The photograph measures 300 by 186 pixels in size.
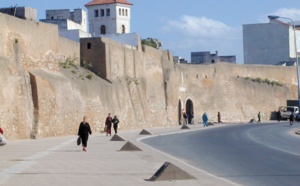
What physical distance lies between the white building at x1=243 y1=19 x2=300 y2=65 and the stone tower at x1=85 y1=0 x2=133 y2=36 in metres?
18.1

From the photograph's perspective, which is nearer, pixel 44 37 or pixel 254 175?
pixel 254 175

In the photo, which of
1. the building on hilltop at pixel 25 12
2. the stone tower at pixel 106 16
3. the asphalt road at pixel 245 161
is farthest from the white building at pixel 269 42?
the asphalt road at pixel 245 161

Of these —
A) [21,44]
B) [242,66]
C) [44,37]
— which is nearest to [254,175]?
[21,44]

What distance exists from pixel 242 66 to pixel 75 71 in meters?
36.7

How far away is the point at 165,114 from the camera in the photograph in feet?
217

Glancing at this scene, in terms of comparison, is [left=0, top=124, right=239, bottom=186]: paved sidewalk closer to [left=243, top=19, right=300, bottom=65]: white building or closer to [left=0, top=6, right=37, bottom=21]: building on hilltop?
[left=0, top=6, right=37, bottom=21]: building on hilltop

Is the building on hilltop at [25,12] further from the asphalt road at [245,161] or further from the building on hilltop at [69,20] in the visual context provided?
the building on hilltop at [69,20]

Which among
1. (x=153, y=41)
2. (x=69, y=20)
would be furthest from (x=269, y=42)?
(x=69, y=20)

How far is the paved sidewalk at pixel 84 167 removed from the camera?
16609mm

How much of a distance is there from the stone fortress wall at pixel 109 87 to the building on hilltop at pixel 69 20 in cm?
614

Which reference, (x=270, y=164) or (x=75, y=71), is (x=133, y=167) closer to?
(x=270, y=164)

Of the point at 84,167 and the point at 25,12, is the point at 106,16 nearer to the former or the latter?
the point at 25,12

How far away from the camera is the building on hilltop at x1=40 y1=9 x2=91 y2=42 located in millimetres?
65000

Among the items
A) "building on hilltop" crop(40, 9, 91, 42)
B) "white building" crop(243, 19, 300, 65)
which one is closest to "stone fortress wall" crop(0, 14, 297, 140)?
"building on hilltop" crop(40, 9, 91, 42)
